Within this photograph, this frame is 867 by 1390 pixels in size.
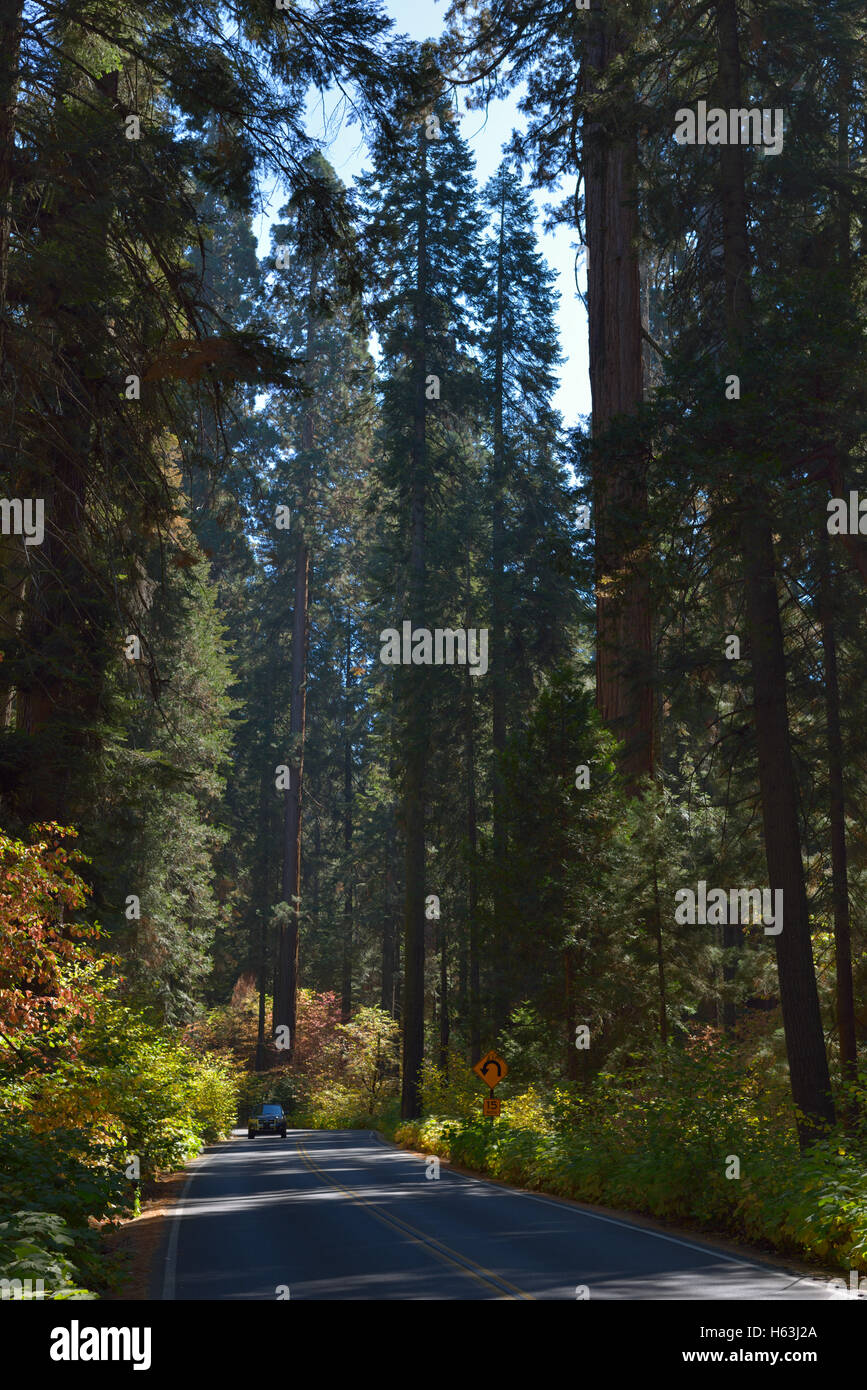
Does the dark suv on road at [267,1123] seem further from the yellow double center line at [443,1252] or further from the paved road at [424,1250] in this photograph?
the yellow double center line at [443,1252]

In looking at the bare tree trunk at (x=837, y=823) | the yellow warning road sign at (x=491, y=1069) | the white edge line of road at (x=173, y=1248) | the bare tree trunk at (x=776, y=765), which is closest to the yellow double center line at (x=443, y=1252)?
the white edge line of road at (x=173, y=1248)

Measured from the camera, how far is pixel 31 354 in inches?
514

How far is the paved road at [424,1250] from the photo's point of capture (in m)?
9.76

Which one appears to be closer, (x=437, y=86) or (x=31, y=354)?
(x=31, y=354)

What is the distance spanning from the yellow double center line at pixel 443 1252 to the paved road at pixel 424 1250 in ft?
0.05

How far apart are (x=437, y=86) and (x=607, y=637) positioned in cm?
877

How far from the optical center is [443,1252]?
11.9 metres

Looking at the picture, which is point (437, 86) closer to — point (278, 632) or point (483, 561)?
point (483, 561)

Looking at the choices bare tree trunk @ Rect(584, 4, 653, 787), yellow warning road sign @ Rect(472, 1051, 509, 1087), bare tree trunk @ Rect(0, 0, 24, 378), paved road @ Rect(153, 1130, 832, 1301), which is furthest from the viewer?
yellow warning road sign @ Rect(472, 1051, 509, 1087)

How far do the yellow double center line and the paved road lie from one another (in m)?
0.01

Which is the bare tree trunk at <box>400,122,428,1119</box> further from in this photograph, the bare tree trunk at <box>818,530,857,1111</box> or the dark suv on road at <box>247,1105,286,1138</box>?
the bare tree trunk at <box>818,530,857,1111</box>

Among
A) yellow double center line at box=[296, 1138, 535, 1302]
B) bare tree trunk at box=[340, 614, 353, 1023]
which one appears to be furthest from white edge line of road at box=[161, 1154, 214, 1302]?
bare tree trunk at box=[340, 614, 353, 1023]

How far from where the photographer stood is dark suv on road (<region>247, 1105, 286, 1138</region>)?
3859 centimetres
